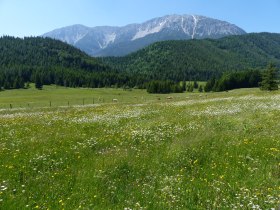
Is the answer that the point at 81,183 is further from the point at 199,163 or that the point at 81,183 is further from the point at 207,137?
the point at 207,137

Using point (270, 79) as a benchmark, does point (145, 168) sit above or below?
below

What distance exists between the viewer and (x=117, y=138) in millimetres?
17219

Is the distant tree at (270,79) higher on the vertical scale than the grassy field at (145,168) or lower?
higher

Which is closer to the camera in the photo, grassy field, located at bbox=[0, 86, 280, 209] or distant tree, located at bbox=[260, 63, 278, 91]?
grassy field, located at bbox=[0, 86, 280, 209]

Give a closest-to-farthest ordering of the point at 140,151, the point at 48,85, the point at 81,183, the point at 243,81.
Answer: the point at 81,183 → the point at 140,151 → the point at 243,81 → the point at 48,85

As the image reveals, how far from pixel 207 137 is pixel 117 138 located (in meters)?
4.75

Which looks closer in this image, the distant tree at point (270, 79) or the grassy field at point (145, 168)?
the grassy field at point (145, 168)

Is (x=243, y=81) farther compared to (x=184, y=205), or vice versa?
(x=243, y=81)

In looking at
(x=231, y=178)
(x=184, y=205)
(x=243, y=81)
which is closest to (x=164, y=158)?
(x=231, y=178)

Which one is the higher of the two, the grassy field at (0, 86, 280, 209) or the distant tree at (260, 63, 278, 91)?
the distant tree at (260, 63, 278, 91)

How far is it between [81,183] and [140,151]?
4.26m

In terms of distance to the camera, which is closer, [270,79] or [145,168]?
[145,168]

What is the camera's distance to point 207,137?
1623 cm

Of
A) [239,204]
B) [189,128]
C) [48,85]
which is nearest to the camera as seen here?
[239,204]
